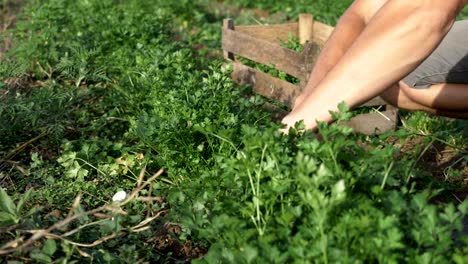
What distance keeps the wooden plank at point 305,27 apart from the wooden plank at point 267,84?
0.68 metres

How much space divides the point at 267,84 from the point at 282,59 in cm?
28

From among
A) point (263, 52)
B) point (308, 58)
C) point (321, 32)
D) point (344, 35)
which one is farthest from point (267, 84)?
point (344, 35)


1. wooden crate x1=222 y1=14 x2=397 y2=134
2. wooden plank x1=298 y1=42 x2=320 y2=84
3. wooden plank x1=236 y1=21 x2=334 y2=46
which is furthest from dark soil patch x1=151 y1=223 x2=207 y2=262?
wooden plank x1=236 y1=21 x2=334 y2=46

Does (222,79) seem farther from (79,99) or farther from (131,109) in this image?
(79,99)

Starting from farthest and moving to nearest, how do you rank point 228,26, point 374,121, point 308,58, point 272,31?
1. point 272,31
2. point 228,26
3. point 374,121
4. point 308,58

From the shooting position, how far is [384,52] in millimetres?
3025

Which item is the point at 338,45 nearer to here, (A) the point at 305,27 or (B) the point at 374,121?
(B) the point at 374,121

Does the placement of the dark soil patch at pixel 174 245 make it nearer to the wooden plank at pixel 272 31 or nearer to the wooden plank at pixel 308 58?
the wooden plank at pixel 308 58

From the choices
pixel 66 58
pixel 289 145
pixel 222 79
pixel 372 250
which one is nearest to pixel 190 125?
pixel 222 79

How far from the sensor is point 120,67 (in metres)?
5.44

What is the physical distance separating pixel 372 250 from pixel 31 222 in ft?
4.12

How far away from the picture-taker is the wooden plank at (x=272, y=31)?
662 cm

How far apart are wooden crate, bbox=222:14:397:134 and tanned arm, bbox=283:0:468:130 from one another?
4.93ft

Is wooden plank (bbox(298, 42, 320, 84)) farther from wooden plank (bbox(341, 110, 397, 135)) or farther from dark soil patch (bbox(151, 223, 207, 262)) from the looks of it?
dark soil patch (bbox(151, 223, 207, 262))
